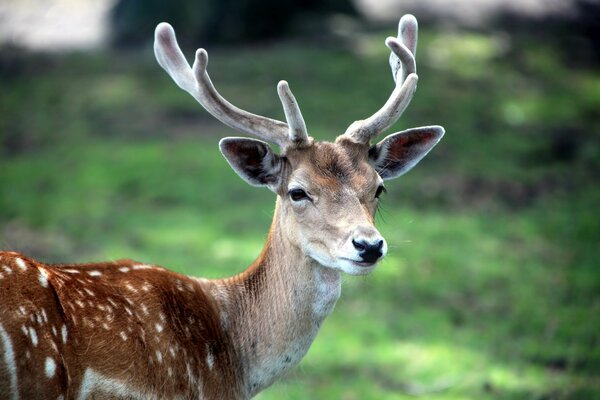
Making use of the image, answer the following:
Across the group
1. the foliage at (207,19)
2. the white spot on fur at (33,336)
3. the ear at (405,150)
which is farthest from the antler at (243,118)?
the foliage at (207,19)

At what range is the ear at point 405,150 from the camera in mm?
5512

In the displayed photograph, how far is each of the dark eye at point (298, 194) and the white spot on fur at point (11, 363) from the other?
184 centimetres

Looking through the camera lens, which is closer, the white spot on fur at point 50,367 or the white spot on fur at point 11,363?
the white spot on fur at point 11,363

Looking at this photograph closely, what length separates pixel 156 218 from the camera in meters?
10.5

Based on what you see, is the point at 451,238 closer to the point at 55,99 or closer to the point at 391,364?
the point at 391,364

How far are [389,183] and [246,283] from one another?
564cm

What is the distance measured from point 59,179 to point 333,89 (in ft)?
13.5

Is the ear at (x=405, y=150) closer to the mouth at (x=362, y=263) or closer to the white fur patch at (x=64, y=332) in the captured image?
the mouth at (x=362, y=263)

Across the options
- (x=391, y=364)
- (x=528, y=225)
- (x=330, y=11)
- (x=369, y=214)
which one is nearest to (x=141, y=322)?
(x=369, y=214)

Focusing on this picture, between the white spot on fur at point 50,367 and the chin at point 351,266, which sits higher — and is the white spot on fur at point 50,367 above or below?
below

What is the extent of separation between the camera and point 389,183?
35.5ft

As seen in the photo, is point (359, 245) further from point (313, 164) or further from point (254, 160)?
point (254, 160)

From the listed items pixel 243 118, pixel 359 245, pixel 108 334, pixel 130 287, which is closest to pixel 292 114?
pixel 243 118

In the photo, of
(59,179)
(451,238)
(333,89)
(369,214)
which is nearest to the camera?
(369,214)
